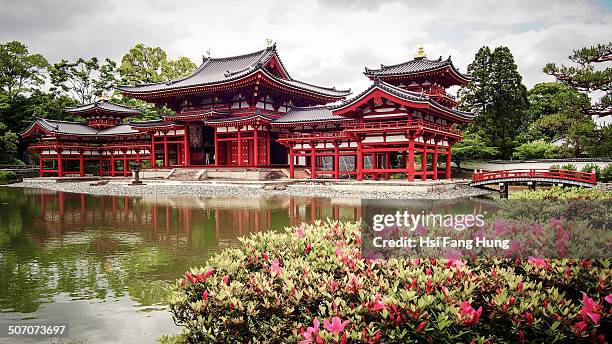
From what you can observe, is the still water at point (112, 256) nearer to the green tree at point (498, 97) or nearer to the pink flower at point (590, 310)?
the pink flower at point (590, 310)

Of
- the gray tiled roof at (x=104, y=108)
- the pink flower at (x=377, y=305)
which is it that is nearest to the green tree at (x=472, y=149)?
the gray tiled roof at (x=104, y=108)

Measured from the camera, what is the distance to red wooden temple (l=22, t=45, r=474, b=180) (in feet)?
84.9

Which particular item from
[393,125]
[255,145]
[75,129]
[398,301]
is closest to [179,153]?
[255,145]

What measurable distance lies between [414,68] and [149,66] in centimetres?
4195

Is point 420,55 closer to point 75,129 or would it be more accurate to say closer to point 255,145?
A: point 255,145

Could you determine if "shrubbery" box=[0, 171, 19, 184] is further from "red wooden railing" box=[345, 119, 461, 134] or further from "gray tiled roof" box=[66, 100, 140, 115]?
"red wooden railing" box=[345, 119, 461, 134]

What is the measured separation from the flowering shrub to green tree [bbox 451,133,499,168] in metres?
37.7

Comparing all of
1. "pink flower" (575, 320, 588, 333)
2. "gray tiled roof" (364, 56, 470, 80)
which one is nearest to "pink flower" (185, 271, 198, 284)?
"pink flower" (575, 320, 588, 333)

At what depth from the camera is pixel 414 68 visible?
1276 inches

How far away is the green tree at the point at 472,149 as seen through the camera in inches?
1515

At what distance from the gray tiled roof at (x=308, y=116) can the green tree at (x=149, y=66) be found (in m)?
29.5

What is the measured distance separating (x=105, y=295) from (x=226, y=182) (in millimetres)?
24453

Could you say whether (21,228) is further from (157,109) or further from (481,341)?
(157,109)

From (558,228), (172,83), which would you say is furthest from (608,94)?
(172,83)
